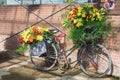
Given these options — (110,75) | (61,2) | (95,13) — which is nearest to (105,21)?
(95,13)

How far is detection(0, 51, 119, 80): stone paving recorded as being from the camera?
7414mm

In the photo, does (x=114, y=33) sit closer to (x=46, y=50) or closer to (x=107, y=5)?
(x=107, y=5)

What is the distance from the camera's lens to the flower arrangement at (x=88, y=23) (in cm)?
726

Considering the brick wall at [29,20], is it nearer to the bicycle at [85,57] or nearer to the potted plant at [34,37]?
the bicycle at [85,57]

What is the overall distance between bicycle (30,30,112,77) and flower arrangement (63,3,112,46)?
0.30 m

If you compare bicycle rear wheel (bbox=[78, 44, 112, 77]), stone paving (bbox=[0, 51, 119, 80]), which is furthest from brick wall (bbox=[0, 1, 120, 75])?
stone paving (bbox=[0, 51, 119, 80])

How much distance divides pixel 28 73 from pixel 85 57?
66.9 inches

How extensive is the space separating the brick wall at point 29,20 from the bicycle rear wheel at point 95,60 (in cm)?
25

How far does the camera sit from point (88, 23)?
7.35m

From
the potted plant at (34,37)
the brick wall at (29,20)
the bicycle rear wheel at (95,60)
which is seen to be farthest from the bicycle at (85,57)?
the brick wall at (29,20)

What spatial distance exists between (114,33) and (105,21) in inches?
15.9

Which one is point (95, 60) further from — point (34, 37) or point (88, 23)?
point (34, 37)

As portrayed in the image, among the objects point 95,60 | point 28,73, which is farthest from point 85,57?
point 28,73

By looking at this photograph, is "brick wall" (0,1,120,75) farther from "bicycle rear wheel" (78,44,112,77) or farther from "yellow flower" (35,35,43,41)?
"yellow flower" (35,35,43,41)
